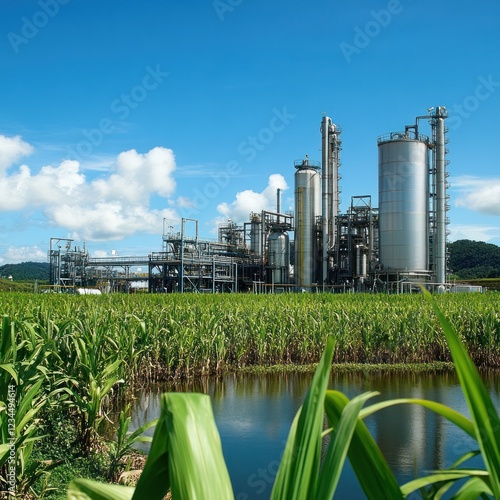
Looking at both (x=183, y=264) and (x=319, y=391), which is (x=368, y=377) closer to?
(x=319, y=391)

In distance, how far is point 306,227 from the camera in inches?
1423

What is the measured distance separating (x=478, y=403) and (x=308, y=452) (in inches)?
13.6

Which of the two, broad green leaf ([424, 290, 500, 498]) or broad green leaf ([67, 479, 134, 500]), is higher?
broad green leaf ([424, 290, 500, 498])

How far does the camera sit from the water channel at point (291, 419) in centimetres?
668

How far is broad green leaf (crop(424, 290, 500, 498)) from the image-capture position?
3.27 feet

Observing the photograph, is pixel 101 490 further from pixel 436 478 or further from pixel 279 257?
pixel 279 257

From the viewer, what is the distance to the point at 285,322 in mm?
14133

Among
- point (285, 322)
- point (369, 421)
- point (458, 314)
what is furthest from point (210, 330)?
point (458, 314)

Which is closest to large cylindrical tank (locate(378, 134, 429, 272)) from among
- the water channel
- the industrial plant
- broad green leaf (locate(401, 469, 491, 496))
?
the industrial plant

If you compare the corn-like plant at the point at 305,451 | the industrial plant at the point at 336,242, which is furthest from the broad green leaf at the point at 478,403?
the industrial plant at the point at 336,242

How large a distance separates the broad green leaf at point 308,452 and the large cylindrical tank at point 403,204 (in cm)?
3209

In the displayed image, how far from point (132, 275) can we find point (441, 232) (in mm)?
24004

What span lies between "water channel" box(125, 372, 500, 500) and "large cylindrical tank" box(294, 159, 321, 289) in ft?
75.3

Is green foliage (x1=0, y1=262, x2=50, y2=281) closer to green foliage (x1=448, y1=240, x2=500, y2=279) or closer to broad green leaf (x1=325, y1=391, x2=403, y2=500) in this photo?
green foliage (x1=448, y1=240, x2=500, y2=279)
